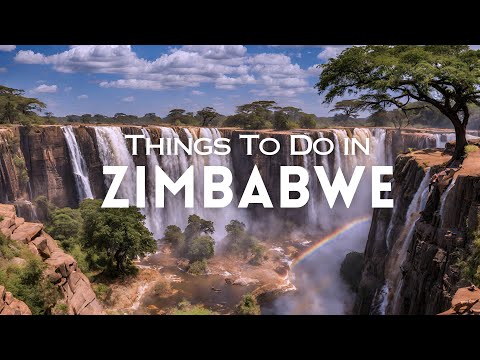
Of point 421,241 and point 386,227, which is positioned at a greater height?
point 421,241

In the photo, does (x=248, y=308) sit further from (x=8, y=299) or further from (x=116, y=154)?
(x=116, y=154)

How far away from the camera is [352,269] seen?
19.1 metres

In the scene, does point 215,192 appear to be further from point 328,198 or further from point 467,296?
point 467,296

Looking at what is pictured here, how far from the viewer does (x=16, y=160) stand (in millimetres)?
22406

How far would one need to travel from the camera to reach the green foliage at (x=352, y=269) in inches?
734

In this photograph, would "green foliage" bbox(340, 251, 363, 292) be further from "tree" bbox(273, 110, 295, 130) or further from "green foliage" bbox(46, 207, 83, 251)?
"tree" bbox(273, 110, 295, 130)

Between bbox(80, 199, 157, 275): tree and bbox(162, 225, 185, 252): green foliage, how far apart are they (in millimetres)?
4395

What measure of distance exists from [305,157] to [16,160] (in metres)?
18.2

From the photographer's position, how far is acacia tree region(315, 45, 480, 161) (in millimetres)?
10578

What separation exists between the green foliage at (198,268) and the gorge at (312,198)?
439 centimetres

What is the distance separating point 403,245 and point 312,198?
61.1 ft

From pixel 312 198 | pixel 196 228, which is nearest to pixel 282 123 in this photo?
pixel 312 198

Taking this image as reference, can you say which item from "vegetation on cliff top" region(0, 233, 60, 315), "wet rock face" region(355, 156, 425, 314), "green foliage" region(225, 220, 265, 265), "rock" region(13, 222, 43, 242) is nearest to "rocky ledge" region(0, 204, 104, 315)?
"rock" region(13, 222, 43, 242)
